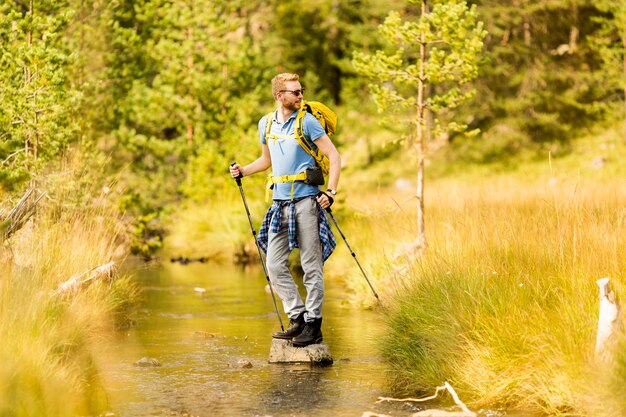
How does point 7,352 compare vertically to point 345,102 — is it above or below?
below

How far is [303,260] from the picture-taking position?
948cm

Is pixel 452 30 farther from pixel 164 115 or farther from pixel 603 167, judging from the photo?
pixel 603 167

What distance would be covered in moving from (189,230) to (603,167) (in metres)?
16.2

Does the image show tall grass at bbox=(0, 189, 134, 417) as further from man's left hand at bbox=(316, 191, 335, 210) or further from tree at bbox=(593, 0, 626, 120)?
tree at bbox=(593, 0, 626, 120)

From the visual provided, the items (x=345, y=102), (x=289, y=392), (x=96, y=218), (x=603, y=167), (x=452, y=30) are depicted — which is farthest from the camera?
(x=345, y=102)

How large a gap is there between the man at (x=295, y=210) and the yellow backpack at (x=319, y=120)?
4cm

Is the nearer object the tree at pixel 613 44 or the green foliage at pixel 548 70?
the tree at pixel 613 44

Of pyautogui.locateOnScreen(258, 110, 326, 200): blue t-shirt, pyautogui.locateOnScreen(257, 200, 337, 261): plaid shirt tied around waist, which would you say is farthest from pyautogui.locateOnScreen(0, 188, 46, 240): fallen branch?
pyautogui.locateOnScreen(258, 110, 326, 200): blue t-shirt

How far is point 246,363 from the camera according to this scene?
30.6 feet

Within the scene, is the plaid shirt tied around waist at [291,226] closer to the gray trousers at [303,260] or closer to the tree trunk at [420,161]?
the gray trousers at [303,260]

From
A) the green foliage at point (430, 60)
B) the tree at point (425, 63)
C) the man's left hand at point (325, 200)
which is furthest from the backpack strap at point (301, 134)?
the green foliage at point (430, 60)

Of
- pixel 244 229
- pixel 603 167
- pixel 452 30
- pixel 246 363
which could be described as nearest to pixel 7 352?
pixel 246 363

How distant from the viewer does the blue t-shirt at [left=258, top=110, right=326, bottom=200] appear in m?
9.25

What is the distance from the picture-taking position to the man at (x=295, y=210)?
925 cm
